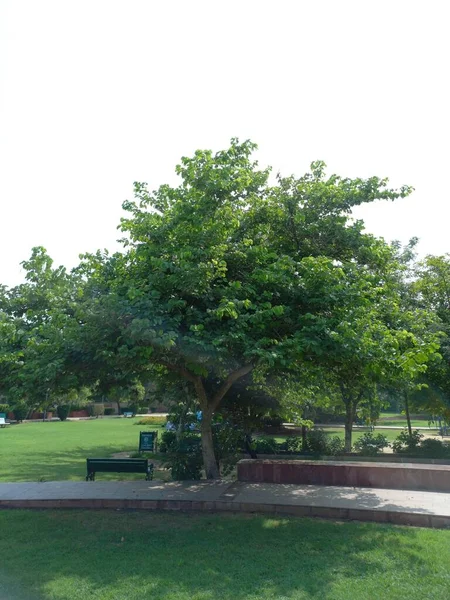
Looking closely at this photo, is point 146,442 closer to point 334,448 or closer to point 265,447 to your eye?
point 265,447

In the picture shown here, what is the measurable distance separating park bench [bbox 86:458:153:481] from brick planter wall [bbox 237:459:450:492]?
93.8 inches

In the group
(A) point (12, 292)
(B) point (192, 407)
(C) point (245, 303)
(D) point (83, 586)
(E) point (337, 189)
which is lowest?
(D) point (83, 586)

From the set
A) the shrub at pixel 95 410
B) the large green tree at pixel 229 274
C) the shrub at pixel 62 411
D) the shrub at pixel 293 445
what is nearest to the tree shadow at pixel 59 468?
the large green tree at pixel 229 274

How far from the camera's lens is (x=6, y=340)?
934 cm

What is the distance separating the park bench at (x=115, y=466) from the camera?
508 inches

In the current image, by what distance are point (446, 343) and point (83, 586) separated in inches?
522

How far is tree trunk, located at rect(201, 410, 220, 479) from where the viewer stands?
40.1 feet

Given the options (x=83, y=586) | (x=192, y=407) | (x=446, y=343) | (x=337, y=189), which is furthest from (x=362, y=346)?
(x=192, y=407)

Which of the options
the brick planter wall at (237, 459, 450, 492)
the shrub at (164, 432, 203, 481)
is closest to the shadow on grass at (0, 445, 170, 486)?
the shrub at (164, 432, 203, 481)

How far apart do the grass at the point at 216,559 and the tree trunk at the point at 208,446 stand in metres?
2.78

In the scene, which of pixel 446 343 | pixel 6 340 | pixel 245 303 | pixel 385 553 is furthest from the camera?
pixel 446 343

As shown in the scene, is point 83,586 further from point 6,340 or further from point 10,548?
point 6,340

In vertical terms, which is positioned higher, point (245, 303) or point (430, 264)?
point (430, 264)

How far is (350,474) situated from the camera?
40.3 feet
